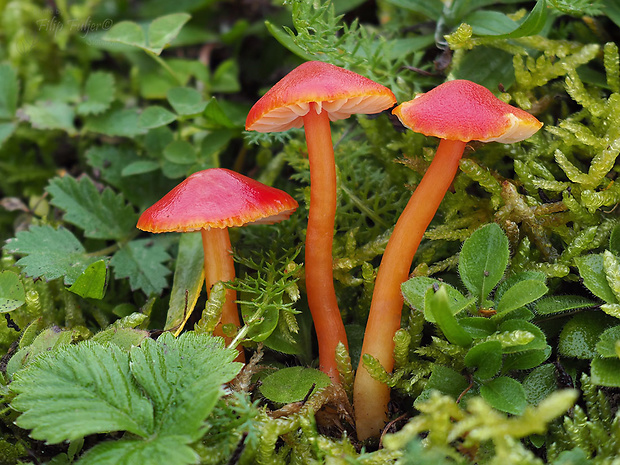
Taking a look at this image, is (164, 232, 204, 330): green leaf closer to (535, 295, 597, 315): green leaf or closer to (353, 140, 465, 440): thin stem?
Answer: (353, 140, 465, 440): thin stem

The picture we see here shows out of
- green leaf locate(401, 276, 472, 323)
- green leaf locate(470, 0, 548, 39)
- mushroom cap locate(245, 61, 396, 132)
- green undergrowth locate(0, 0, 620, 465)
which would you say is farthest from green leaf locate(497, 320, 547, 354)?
green leaf locate(470, 0, 548, 39)

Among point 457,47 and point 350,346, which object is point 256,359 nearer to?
point 350,346

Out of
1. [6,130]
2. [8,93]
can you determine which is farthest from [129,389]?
[8,93]

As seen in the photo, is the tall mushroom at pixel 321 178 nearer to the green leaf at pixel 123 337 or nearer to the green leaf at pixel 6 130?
the green leaf at pixel 123 337

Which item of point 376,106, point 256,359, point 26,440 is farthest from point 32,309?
point 376,106

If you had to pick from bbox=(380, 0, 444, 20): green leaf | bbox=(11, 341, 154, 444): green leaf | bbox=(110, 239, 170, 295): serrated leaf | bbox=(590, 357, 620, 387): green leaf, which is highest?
bbox=(380, 0, 444, 20): green leaf

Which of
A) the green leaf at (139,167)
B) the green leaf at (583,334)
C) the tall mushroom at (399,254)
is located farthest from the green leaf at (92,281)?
the green leaf at (583,334)

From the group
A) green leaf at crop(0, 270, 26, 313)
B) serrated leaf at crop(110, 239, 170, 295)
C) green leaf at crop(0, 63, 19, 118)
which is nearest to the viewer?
green leaf at crop(0, 270, 26, 313)
